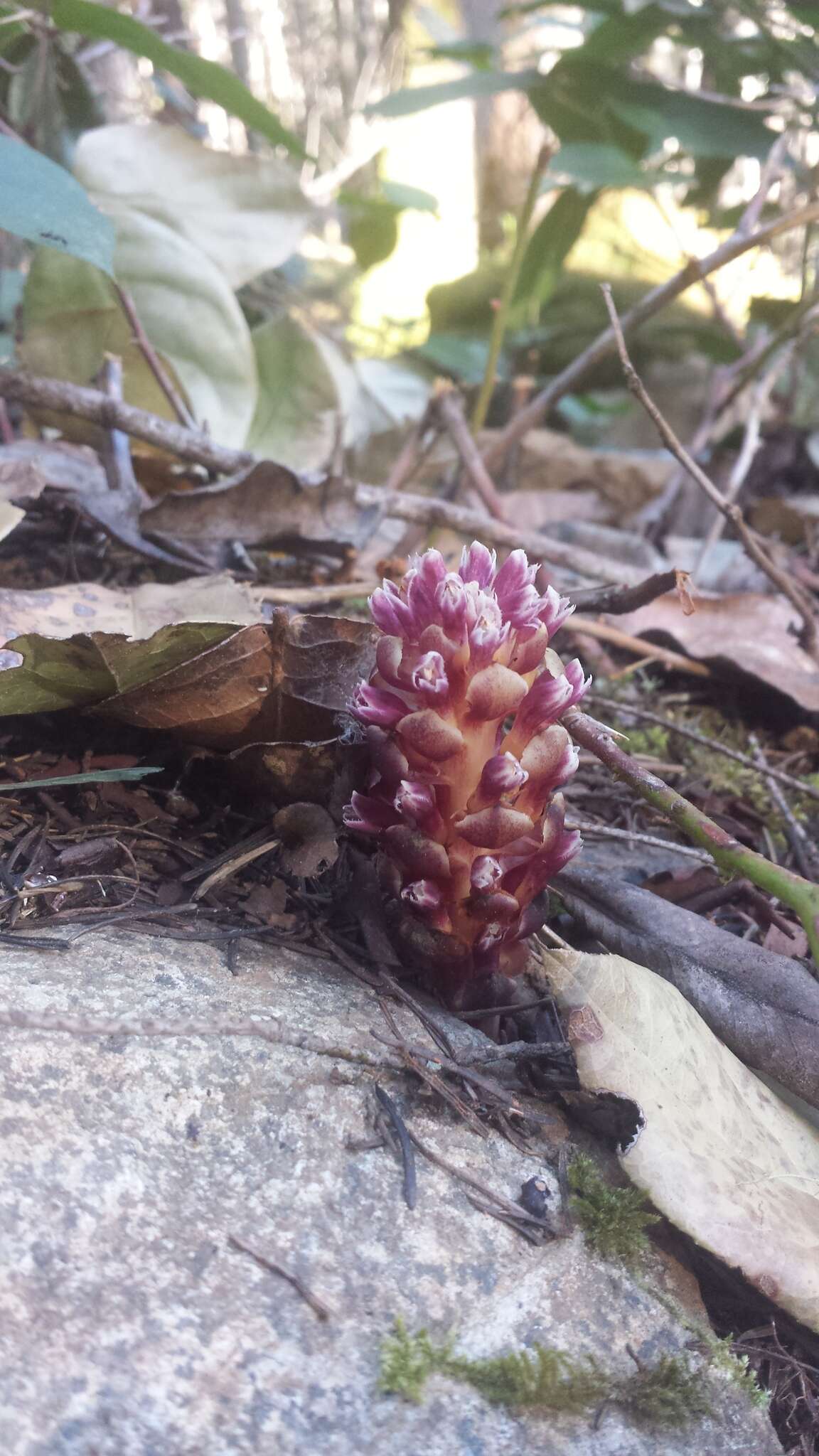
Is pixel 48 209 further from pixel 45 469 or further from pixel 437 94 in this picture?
pixel 437 94

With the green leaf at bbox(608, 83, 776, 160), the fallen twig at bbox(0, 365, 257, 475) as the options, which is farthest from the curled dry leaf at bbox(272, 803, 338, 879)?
the green leaf at bbox(608, 83, 776, 160)

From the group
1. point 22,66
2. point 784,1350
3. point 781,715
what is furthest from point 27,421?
point 784,1350

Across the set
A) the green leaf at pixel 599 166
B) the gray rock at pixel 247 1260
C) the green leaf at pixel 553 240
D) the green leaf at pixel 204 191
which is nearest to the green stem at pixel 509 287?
the green leaf at pixel 599 166

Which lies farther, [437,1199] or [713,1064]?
[713,1064]

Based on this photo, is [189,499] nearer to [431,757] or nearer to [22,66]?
[431,757]

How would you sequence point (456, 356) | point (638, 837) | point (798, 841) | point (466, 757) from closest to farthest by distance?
point (466, 757) < point (638, 837) < point (798, 841) < point (456, 356)

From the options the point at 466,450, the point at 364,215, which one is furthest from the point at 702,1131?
the point at 364,215
